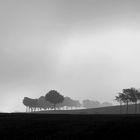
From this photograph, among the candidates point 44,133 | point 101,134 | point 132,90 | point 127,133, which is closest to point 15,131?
point 44,133

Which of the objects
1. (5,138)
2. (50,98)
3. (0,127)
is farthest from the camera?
(50,98)

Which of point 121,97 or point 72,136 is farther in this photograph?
point 121,97

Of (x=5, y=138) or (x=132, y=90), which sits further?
(x=132, y=90)

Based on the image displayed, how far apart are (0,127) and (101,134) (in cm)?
2374

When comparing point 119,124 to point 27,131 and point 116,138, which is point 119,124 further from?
point 27,131

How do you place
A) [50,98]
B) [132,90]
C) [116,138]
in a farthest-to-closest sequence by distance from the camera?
[50,98], [132,90], [116,138]

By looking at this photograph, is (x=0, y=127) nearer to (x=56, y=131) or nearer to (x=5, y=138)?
(x=5, y=138)

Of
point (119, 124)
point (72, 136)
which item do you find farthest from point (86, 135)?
point (119, 124)

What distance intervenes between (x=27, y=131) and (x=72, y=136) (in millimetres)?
10574

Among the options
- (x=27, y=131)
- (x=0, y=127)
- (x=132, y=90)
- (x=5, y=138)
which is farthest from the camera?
(x=132, y=90)

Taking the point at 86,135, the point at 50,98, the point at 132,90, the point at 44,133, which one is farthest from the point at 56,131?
the point at 50,98

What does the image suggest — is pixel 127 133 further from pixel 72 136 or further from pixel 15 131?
pixel 15 131

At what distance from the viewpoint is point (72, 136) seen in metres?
51.1

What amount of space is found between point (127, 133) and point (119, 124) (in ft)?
21.8
